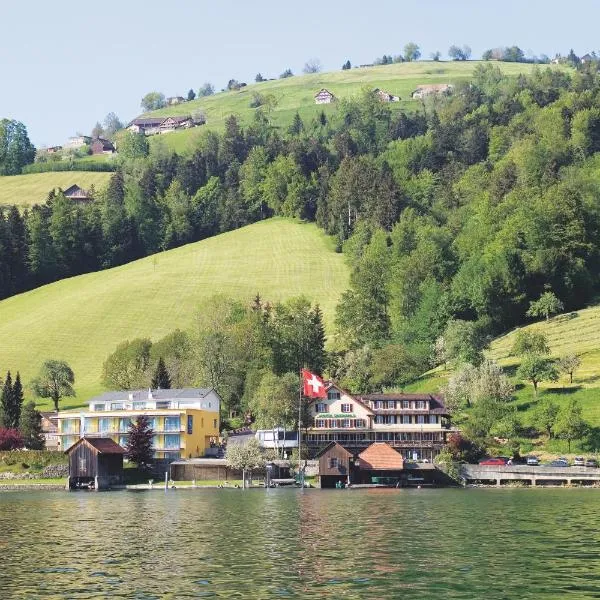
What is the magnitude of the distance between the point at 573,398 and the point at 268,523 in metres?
68.1

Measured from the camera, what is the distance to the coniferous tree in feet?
463

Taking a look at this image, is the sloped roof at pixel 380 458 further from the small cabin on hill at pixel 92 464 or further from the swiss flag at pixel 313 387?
the small cabin on hill at pixel 92 464

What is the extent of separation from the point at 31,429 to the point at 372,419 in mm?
46340

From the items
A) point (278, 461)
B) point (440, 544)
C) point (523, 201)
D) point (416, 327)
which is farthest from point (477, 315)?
point (440, 544)

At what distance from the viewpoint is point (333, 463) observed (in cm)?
11238

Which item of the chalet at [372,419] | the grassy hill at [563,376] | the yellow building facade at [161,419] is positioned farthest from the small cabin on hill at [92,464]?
the grassy hill at [563,376]

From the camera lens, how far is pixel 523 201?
198m

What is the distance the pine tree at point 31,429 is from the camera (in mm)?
141025

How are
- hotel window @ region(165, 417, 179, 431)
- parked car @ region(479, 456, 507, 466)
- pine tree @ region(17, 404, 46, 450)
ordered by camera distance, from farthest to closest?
pine tree @ region(17, 404, 46, 450), hotel window @ region(165, 417, 179, 431), parked car @ region(479, 456, 507, 466)

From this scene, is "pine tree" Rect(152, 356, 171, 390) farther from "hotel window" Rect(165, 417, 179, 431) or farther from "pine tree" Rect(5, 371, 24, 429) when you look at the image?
"hotel window" Rect(165, 417, 179, 431)

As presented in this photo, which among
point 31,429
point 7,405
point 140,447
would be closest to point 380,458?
point 140,447

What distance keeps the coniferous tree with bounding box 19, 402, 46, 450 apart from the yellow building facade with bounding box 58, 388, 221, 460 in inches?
122

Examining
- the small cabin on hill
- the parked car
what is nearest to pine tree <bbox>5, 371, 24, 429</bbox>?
the small cabin on hill

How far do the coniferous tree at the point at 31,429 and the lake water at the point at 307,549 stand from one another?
Result: 5481cm
